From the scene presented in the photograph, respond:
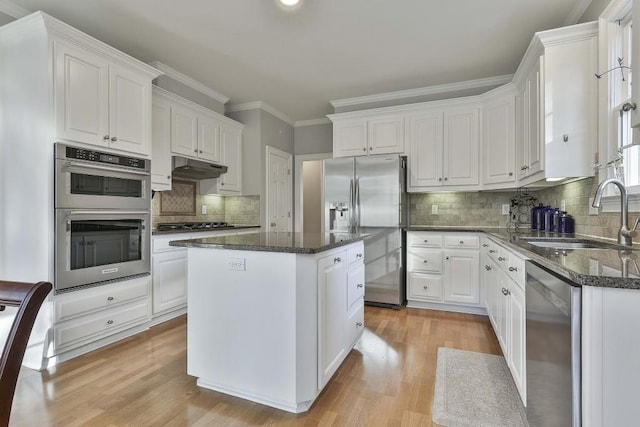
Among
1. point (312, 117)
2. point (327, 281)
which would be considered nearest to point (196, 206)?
point (312, 117)

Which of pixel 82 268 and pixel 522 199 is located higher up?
pixel 522 199

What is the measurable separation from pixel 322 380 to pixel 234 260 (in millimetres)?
842

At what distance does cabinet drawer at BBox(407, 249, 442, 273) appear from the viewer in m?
3.58

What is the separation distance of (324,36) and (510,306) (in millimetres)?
2603

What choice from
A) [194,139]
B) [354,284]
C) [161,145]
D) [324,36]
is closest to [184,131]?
[194,139]

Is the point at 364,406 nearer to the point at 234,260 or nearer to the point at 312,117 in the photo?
the point at 234,260

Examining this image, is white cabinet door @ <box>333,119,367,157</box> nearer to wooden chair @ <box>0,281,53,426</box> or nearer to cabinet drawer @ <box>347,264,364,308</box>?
cabinet drawer @ <box>347,264,364,308</box>

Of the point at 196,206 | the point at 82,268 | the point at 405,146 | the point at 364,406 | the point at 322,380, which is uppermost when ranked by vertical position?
the point at 405,146

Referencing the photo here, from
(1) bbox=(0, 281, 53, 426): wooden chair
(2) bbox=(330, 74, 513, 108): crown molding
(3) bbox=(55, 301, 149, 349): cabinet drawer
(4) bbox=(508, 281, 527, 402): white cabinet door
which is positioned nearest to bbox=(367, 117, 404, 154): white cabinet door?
(2) bbox=(330, 74, 513, 108): crown molding

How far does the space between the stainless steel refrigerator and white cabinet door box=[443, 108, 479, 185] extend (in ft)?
1.78

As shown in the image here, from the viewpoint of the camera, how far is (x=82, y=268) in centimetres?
239

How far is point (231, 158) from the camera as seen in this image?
14.6 ft

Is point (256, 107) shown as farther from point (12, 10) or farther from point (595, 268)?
point (595, 268)

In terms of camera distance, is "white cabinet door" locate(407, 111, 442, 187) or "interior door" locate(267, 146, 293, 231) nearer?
"white cabinet door" locate(407, 111, 442, 187)
